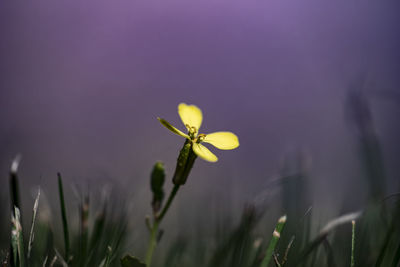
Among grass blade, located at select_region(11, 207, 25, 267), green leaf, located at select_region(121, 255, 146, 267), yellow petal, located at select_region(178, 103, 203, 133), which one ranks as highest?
yellow petal, located at select_region(178, 103, 203, 133)

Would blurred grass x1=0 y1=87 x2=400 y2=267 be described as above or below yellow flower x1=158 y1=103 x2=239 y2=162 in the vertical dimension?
below

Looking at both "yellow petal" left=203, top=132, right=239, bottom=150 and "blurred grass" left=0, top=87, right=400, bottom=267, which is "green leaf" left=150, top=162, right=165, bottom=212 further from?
"yellow petal" left=203, top=132, right=239, bottom=150

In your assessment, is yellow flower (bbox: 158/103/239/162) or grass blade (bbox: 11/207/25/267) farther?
yellow flower (bbox: 158/103/239/162)

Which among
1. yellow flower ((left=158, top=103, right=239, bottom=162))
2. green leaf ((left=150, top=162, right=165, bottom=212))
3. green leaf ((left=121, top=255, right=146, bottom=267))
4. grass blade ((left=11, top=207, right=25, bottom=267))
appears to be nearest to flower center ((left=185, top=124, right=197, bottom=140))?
yellow flower ((left=158, top=103, right=239, bottom=162))

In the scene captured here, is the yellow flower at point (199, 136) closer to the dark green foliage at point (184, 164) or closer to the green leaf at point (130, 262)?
the dark green foliage at point (184, 164)

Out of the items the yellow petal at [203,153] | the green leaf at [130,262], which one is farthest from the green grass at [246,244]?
the yellow petal at [203,153]

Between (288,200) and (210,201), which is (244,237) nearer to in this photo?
(288,200)
